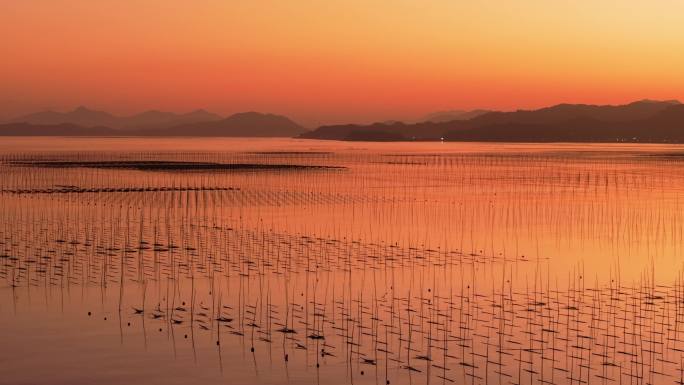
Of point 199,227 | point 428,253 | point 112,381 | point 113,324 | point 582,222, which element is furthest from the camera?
point 582,222

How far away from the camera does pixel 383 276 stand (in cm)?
2230

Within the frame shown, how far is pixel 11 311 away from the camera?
717 inches

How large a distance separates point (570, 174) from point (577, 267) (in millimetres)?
50038

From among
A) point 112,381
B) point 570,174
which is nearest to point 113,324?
point 112,381

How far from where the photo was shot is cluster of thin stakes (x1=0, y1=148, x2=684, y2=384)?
15047 millimetres

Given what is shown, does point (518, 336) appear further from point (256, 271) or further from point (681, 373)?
point (256, 271)

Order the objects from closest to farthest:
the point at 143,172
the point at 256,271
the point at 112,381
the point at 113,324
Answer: the point at 112,381 < the point at 113,324 < the point at 256,271 < the point at 143,172

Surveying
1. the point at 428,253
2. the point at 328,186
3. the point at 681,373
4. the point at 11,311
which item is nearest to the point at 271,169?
the point at 328,186

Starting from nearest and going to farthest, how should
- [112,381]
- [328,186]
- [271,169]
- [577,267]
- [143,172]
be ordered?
1. [112,381]
2. [577,267]
3. [328,186]
4. [143,172]
5. [271,169]

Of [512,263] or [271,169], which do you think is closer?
[512,263]

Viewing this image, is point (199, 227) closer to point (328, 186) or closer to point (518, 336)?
point (518, 336)

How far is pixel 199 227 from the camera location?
32.2 metres

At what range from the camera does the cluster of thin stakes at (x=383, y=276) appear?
15.0 metres

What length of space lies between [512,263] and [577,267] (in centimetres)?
184
